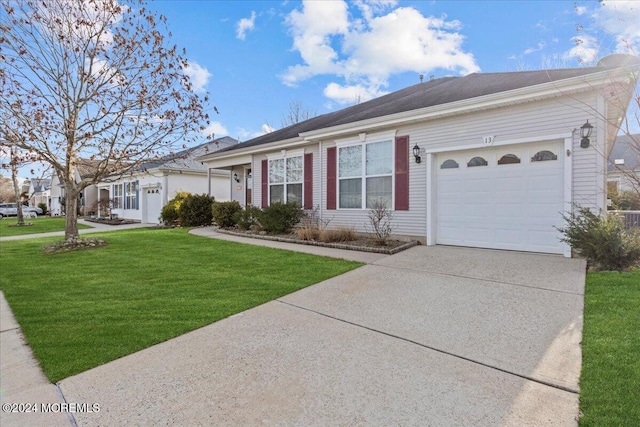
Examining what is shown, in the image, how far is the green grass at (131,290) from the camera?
3.36m

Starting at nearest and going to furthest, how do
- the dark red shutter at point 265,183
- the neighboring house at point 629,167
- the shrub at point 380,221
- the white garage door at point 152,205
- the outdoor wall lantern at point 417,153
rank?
the neighboring house at point 629,167
the outdoor wall lantern at point 417,153
the shrub at point 380,221
the dark red shutter at point 265,183
the white garage door at point 152,205

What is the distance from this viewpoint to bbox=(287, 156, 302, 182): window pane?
36.2 feet

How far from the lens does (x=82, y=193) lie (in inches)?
1136

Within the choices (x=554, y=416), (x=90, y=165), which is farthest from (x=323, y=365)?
(x=90, y=165)

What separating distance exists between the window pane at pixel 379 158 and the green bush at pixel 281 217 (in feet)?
8.90

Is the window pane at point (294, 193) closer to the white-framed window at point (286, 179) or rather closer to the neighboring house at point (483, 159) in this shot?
the white-framed window at point (286, 179)

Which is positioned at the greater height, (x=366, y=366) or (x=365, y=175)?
(x=365, y=175)

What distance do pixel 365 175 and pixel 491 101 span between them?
350 centimetres

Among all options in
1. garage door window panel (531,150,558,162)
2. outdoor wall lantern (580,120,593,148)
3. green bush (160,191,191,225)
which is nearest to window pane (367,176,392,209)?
garage door window panel (531,150,558,162)

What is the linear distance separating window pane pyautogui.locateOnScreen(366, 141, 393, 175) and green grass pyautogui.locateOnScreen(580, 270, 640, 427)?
17.2 ft

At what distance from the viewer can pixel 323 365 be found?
276 cm

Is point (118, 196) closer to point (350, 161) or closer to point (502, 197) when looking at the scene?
point (350, 161)

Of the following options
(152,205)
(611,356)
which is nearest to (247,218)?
(611,356)

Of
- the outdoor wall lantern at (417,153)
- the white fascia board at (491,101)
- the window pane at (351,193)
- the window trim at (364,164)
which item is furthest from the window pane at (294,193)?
the outdoor wall lantern at (417,153)
